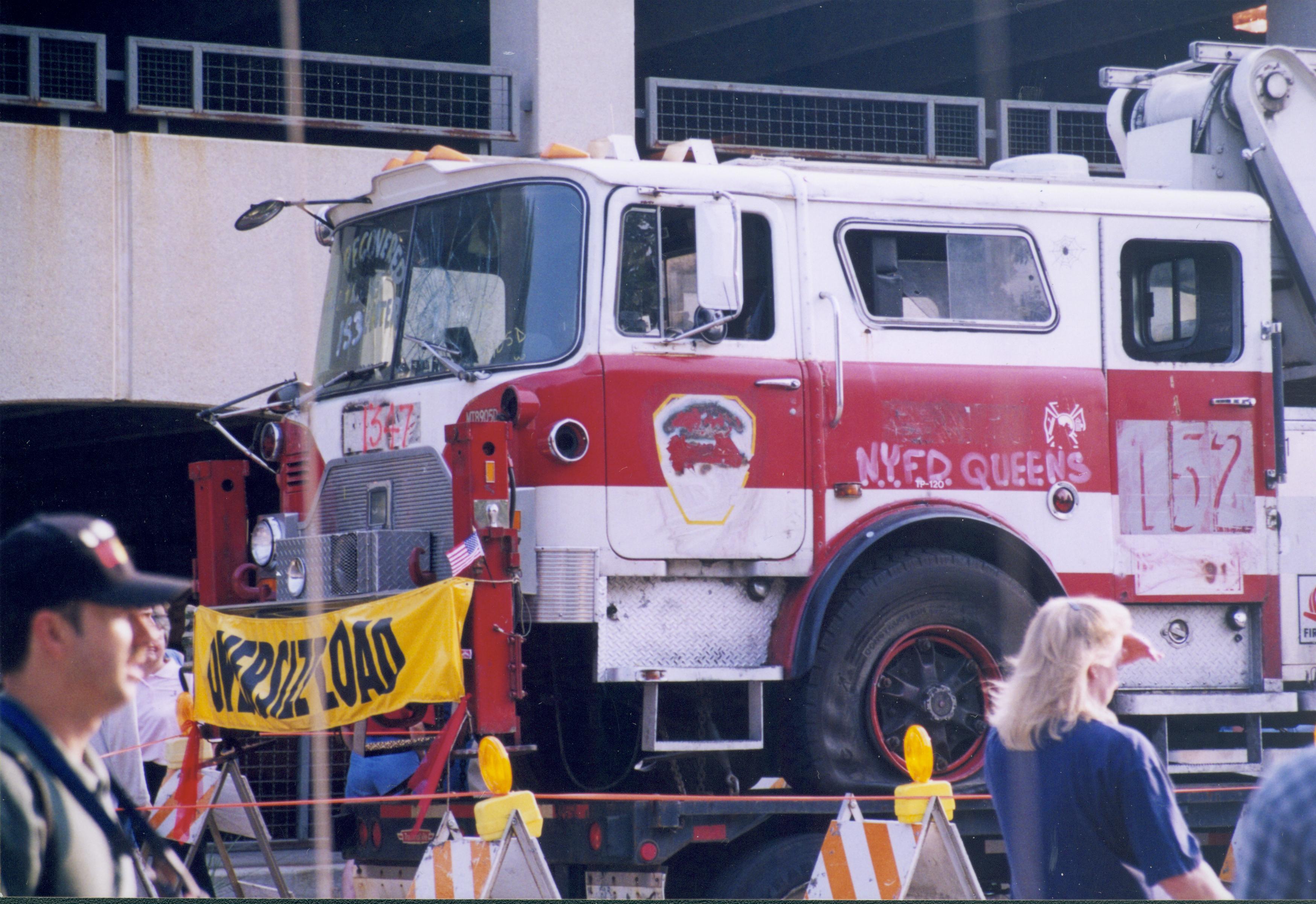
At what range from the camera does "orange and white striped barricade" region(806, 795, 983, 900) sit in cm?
562

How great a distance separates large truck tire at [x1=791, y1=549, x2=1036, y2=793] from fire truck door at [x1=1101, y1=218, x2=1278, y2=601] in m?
0.72

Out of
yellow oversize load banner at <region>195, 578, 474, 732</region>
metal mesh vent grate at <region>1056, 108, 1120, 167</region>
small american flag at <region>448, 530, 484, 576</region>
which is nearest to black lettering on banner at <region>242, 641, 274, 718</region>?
yellow oversize load banner at <region>195, 578, 474, 732</region>

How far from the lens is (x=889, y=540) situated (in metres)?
6.86

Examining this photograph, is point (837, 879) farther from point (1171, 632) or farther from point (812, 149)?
point (812, 149)

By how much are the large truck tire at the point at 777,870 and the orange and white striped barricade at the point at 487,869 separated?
848 millimetres

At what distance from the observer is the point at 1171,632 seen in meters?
7.28

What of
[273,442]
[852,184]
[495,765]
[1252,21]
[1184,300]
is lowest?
[495,765]

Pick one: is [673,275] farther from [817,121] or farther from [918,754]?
[817,121]

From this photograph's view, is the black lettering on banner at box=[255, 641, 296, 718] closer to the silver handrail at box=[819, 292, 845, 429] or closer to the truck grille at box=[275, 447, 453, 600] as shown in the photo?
the truck grille at box=[275, 447, 453, 600]

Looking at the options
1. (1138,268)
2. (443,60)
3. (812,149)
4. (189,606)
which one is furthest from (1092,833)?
(443,60)

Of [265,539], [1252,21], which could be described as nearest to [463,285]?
[265,539]

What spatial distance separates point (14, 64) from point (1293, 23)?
924 cm

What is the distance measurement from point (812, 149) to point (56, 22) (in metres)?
5.63

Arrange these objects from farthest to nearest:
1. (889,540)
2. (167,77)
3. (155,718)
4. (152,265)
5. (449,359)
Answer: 1. (167,77)
2. (152,265)
3. (155,718)
4. (889,540)
5. (449,359)
